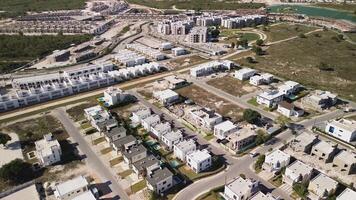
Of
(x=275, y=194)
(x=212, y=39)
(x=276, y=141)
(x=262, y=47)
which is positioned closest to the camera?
(x=275, y=194)

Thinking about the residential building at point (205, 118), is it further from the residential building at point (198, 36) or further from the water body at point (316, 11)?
the water body at point (316, 11)

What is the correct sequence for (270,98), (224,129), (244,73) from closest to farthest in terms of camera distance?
(224,129), (270,98), (244,73)

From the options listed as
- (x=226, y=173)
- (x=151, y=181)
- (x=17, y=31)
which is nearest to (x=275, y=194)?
(x=226, y=173)

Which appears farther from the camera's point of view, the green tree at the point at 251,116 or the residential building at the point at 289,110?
the residential building at the point at 289,110

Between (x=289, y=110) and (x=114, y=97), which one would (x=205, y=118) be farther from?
(x=114, y=97)

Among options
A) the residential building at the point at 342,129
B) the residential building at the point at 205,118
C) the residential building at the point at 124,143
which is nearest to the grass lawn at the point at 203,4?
the residential building at the point at 205,118

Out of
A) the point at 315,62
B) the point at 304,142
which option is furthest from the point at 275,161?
the point at 315,62

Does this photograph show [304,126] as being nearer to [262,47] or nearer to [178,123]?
[178,123]
